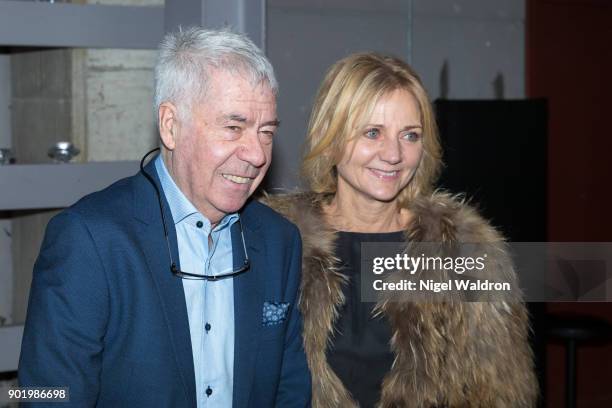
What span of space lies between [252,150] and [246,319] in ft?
1.43

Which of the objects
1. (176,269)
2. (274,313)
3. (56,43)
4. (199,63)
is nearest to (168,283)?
(176,269)

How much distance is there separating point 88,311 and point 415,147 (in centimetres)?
114

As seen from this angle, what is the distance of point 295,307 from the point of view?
2.46 meters

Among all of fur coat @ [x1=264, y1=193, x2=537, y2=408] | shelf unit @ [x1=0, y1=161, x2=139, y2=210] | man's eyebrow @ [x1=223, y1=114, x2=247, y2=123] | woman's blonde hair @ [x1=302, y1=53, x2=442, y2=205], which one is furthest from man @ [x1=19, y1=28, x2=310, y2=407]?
shelf unit @ [x1=0, y1=161, x2=139, y2=210]

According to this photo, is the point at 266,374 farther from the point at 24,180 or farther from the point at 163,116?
the point at 24,180

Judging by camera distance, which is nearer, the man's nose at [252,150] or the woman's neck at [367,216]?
the man's nose at [252,150]

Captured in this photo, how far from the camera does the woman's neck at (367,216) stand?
2.68 metres

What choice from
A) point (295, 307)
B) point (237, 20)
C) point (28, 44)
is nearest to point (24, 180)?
point (28, 44)

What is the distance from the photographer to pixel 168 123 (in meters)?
2.10

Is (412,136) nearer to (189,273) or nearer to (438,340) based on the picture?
(438,340)

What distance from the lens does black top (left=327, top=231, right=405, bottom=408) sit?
253 centimetres

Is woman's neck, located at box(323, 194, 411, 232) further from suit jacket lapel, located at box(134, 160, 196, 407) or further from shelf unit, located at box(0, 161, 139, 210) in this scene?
shelf unit, located at box(0, 161, 139, 210)

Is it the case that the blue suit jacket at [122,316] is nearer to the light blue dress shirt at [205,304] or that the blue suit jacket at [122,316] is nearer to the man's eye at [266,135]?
the light blue dress shirt at [205,304]

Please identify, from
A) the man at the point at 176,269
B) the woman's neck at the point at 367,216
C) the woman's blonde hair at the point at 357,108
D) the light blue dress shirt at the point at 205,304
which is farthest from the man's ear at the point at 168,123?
the woman's neck at the point at 367,216
